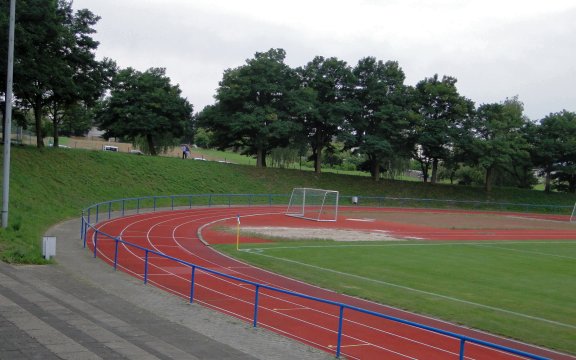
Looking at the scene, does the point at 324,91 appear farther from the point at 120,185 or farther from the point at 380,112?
the point at 120,185

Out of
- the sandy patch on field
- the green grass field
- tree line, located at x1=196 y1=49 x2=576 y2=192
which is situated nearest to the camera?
the green grass field

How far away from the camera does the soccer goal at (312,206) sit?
50000 millimetres

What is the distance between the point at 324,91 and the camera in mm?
70750

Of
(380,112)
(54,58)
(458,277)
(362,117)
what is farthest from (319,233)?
(362,117)

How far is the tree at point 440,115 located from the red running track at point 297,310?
44808 millimetres

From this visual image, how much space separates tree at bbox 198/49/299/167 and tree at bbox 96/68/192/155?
4.16m

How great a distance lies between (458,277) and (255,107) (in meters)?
45.5

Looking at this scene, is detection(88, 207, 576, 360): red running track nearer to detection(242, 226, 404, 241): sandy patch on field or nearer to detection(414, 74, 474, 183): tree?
detection(242, 226, 404, 241): sandy patch on field

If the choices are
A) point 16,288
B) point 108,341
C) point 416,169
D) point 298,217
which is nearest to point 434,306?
point 108,341

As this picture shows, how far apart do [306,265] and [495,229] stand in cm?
2713

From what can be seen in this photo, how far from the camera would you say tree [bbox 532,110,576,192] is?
242 feet

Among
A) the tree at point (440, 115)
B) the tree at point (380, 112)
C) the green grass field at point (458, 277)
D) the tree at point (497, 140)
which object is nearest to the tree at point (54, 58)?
the green grass field at point (458, 277)

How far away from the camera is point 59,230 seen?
30.8 m

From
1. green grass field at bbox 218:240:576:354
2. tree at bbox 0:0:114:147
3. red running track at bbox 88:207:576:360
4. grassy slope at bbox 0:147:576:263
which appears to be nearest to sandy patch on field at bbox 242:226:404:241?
green grass field at bbox 218:240:576:354
